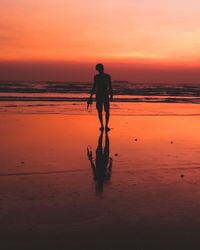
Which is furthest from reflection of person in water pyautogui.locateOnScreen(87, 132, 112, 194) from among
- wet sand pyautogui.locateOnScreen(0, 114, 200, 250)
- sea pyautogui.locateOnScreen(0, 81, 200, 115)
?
sea pyautogui.locateOnScreen(0, 81, 200, 115)

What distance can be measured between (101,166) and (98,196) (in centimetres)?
207

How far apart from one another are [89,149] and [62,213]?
15.6ft

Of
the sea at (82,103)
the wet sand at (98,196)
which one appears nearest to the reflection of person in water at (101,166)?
the wet sand at (98,196)

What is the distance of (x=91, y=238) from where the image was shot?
395 cm

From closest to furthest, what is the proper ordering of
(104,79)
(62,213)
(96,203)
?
(62,213), (96,203), (104,79)

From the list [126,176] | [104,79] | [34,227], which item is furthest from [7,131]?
[34,227]

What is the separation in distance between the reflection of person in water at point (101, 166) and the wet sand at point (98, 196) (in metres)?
0.07

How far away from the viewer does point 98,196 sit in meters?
5.42

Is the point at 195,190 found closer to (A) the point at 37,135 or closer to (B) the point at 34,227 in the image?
(B) the point at 34,227

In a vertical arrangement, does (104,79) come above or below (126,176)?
above

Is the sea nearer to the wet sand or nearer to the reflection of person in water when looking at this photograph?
the wet sand

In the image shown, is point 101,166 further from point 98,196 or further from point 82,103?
point 82,103

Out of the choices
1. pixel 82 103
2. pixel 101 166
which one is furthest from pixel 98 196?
pixel 82 103

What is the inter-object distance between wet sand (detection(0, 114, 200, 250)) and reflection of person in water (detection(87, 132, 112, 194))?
75 millimetres
